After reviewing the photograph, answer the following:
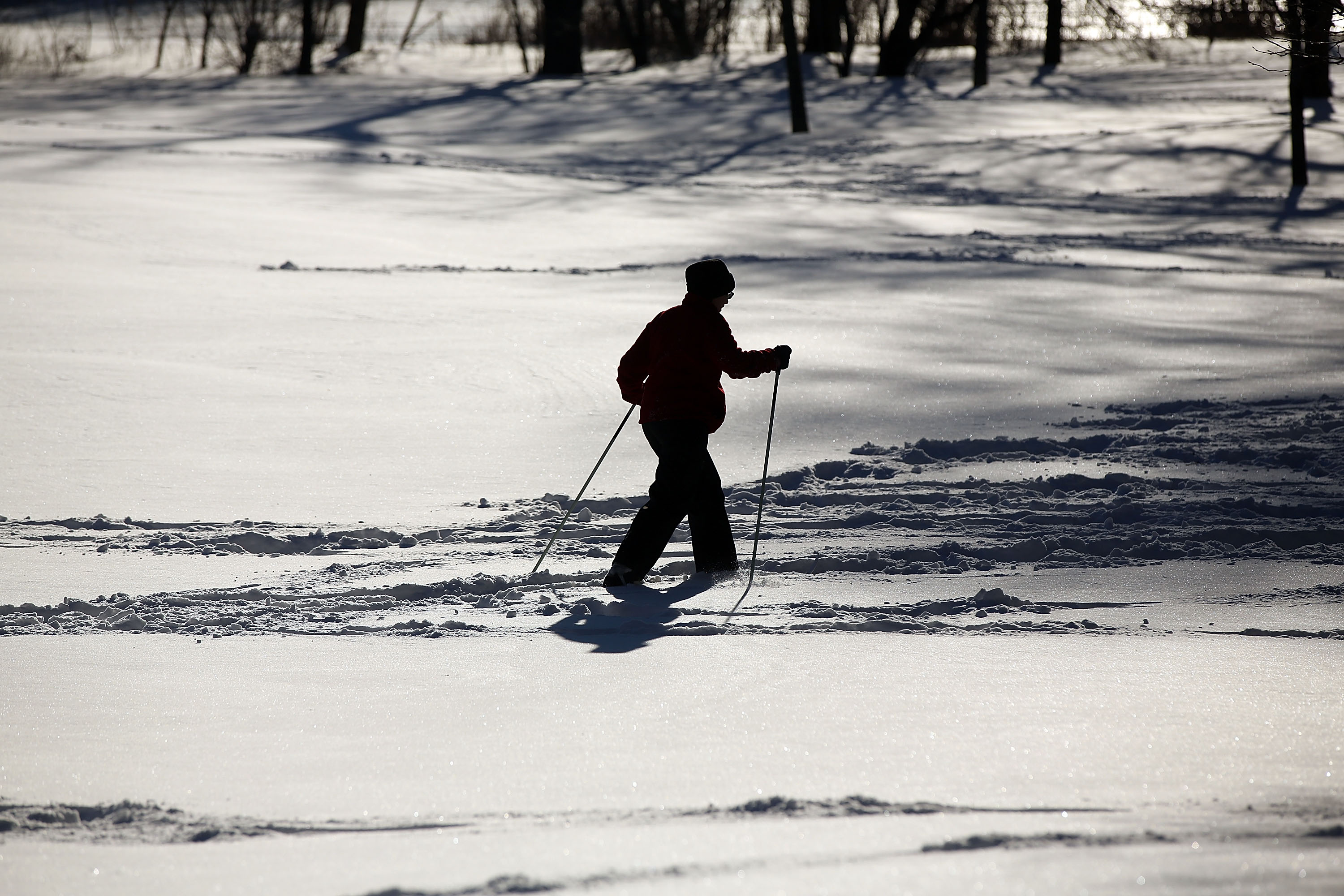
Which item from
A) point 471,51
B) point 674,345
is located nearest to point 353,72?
point 471,51

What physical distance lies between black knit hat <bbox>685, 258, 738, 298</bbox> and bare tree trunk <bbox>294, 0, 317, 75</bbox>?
28611 millimetres

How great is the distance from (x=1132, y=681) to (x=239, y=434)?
17.2 feet

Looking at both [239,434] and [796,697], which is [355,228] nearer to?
[239,434]

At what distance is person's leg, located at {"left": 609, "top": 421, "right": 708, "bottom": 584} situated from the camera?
5293 mm

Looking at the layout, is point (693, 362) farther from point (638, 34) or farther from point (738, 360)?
point (638, 34)

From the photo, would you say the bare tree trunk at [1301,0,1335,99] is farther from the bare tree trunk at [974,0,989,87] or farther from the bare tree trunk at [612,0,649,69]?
the bare tree trunk at [612,0,649,69]

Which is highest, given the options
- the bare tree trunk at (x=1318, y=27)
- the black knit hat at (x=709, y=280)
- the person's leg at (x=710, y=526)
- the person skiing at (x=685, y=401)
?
the bare tree trunk at (x=1318, y=27)

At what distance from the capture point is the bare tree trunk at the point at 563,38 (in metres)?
30.5

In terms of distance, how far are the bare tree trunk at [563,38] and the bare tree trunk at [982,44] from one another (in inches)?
382

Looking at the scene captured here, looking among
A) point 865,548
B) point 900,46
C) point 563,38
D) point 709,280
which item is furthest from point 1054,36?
point 709,280

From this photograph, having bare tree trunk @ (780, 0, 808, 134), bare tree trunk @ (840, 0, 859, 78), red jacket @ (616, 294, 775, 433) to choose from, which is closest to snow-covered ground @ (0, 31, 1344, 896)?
red jacket @ (616, 294, 775, 433)

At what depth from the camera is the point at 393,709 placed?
155 inches

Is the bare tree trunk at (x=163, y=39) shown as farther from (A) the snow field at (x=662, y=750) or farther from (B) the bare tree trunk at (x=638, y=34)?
(A) the snow field at (x=662, y=750)

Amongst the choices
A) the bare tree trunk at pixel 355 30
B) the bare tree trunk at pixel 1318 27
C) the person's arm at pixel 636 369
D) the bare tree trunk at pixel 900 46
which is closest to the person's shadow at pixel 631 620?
the person's arm at pixel 636 369
